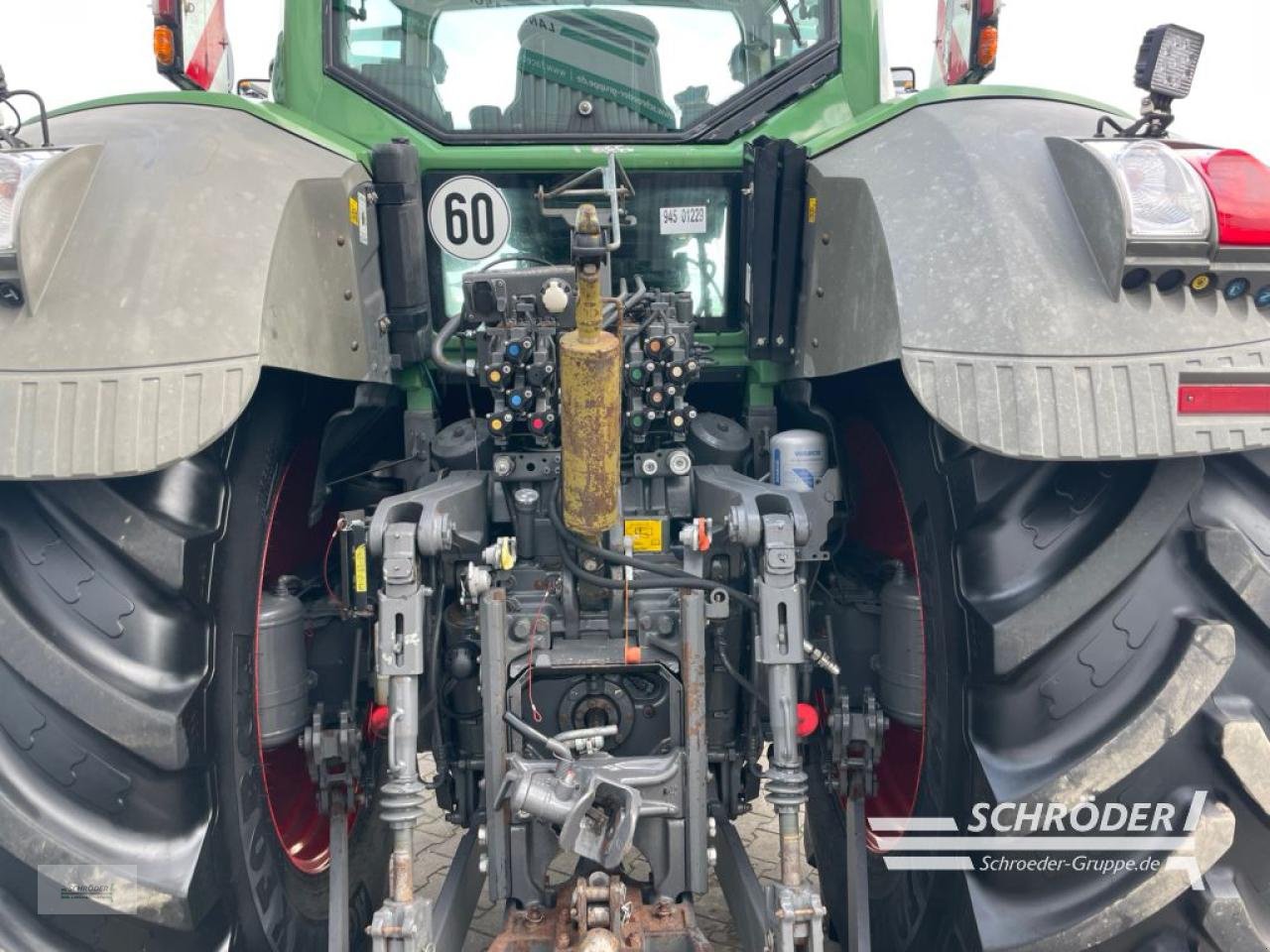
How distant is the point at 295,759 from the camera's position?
2.45 metres

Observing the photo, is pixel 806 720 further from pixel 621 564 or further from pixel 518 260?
pixel 518 260

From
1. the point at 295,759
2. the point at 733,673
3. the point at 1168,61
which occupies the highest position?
the point at 1168,61

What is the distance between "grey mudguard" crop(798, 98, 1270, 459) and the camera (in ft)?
5.34

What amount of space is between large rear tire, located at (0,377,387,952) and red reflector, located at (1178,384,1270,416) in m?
1.61

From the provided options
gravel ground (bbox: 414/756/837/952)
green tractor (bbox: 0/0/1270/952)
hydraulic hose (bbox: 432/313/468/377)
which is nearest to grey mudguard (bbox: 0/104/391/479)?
green tractor (bbox: 0/0/1270/952)

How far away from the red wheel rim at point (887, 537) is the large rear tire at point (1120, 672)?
1.33 feet

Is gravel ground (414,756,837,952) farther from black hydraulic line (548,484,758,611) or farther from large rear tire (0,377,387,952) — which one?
large rear tire (0,377,387,952)

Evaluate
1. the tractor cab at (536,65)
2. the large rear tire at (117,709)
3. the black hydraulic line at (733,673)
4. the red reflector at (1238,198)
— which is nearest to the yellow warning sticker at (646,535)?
the black hydraulic line at (733,673)

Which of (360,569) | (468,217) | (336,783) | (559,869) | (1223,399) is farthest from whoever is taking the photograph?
(559,869)

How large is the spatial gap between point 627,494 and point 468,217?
2.41ft

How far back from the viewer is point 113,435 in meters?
1.61

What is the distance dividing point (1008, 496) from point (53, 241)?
5.33 feet

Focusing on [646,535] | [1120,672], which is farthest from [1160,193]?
[646,535]

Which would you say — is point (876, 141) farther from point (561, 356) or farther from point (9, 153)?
point (9, 153)
